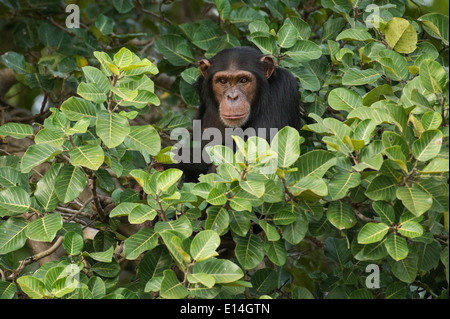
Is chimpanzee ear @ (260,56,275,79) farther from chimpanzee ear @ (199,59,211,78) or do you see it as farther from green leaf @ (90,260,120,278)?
green leaf @ (90,260,120,278)

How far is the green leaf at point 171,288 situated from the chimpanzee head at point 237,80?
6.65 feet

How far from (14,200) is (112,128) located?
0.63 metres

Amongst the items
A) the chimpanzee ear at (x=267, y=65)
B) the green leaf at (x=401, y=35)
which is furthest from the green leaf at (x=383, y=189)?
the chimpanzee ear at (x=267, y=65)

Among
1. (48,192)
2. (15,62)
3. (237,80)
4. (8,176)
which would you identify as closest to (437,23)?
(237,80)

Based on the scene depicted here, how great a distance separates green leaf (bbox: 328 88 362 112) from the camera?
11.6 ft

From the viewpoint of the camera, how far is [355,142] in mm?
2998

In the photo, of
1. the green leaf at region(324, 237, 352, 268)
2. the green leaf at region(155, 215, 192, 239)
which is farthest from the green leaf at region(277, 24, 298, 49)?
the green leaf at region(155, 215, 192, 239)

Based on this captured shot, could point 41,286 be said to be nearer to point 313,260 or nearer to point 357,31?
point 357,31

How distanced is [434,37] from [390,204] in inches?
69.5

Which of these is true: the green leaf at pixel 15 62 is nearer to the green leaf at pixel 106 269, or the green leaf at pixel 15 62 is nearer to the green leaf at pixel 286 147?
the green leaf at pixel 106 269

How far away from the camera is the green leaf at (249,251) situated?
129 inches

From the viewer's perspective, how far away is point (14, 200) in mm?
3221

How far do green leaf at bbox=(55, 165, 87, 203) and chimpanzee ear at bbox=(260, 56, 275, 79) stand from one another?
74.3 inches

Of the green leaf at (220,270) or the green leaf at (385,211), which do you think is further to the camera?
the green leaf at (385,211)
